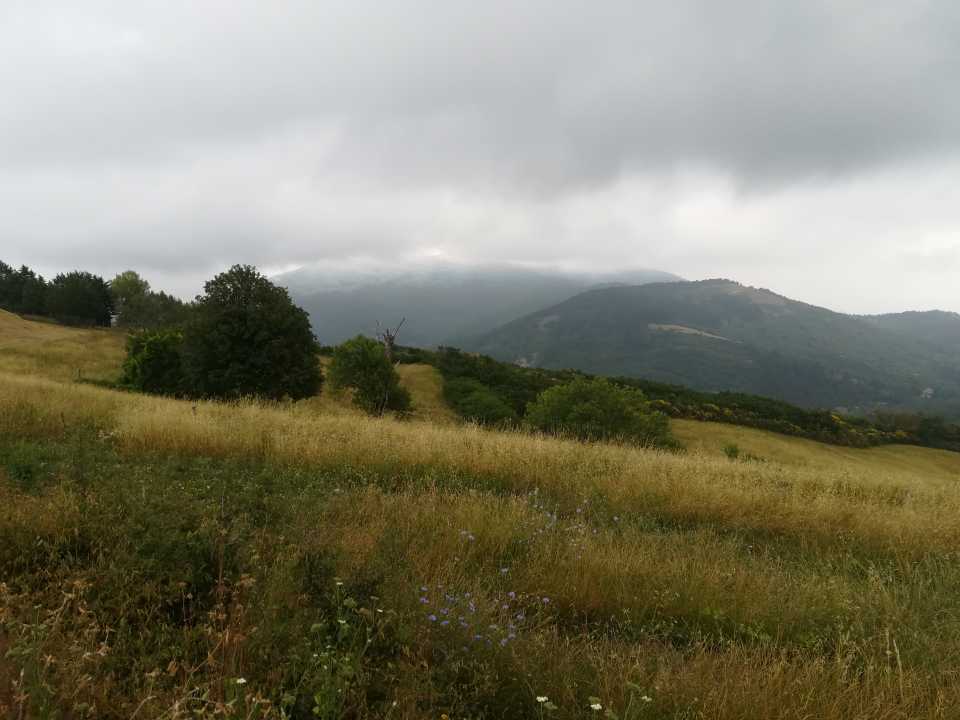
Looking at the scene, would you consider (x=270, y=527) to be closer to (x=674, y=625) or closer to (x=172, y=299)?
(x=674, y=625)

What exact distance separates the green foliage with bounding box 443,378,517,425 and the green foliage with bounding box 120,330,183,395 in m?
21.7

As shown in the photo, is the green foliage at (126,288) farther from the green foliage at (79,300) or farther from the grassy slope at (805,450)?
the grassy slope at (805,450)

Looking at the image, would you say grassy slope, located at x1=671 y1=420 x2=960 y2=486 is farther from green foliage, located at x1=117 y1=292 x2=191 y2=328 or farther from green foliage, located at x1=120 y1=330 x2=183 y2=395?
green foliage, located at x1=117 y1=292 x2=191 y2=328

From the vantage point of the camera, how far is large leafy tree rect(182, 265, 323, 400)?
70.9 ft

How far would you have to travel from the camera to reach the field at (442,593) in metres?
2.41

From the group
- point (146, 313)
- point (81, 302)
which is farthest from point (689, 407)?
point (81, 302)

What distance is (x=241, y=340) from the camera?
22.1m

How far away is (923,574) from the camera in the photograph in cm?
486

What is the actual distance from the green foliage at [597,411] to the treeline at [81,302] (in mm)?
53545

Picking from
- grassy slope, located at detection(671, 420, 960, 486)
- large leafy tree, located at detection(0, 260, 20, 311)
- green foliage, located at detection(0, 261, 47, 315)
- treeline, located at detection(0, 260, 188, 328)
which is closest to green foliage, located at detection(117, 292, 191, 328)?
treeline, located at detection(0, 260, 188, 328)

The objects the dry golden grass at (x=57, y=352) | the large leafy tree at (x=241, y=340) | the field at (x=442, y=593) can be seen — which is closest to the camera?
the field at (x=442, y=593)

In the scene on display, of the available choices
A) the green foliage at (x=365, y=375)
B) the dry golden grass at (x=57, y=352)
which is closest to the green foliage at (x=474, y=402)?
the green foliage at (x=365, y=375)

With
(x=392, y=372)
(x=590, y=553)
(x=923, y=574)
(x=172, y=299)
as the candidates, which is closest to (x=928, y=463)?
(x=392, y=372)

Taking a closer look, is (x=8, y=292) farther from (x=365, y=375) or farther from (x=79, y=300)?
(x=365, y=375)
